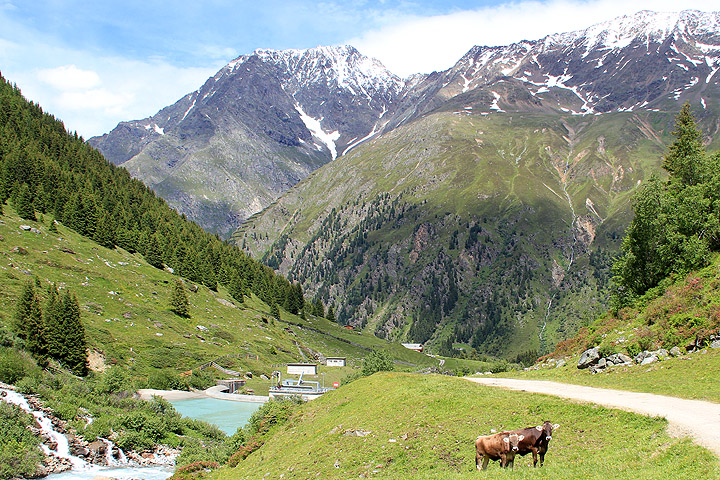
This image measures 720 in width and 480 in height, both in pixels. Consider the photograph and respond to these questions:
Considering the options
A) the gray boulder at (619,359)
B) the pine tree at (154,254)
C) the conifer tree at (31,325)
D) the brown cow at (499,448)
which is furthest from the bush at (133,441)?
the pine tree at (154,254)

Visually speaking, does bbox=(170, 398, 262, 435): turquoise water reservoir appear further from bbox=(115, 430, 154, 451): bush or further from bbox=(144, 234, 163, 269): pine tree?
bbox=(144, 234, 163, 269): pine tree

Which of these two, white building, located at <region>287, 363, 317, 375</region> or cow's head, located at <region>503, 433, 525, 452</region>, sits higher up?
cow's head, located at <region>503, 433, 525, 452</region>

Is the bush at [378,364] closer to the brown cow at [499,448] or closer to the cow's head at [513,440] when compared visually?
the brown cow at [499,448]

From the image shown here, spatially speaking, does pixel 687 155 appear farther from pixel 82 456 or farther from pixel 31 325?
pixel 31 325

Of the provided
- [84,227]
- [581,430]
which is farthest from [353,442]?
[84,227]

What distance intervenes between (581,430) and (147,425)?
138ft

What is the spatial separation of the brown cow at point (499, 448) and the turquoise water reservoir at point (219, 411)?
172ft

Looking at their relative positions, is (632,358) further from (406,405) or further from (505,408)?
(406,405)

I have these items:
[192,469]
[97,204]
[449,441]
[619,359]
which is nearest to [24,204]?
[97,204]

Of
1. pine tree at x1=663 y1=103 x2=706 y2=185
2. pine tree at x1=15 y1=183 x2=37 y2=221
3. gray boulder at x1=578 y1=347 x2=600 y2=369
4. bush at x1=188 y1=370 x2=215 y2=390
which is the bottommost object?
bush at x1=188 y1=370 x2=215 y2=390

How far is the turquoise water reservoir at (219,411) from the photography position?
69306 millimetres

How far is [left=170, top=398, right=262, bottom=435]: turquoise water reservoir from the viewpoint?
6931cm

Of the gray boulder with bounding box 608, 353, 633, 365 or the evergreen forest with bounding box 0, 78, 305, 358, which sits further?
the evergreen forest with bounding box 0, 78, 305, 358

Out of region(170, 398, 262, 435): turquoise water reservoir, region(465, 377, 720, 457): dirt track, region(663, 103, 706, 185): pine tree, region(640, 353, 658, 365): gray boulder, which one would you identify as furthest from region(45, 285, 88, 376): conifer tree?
region(663, 103, 706, 185): pine tree
